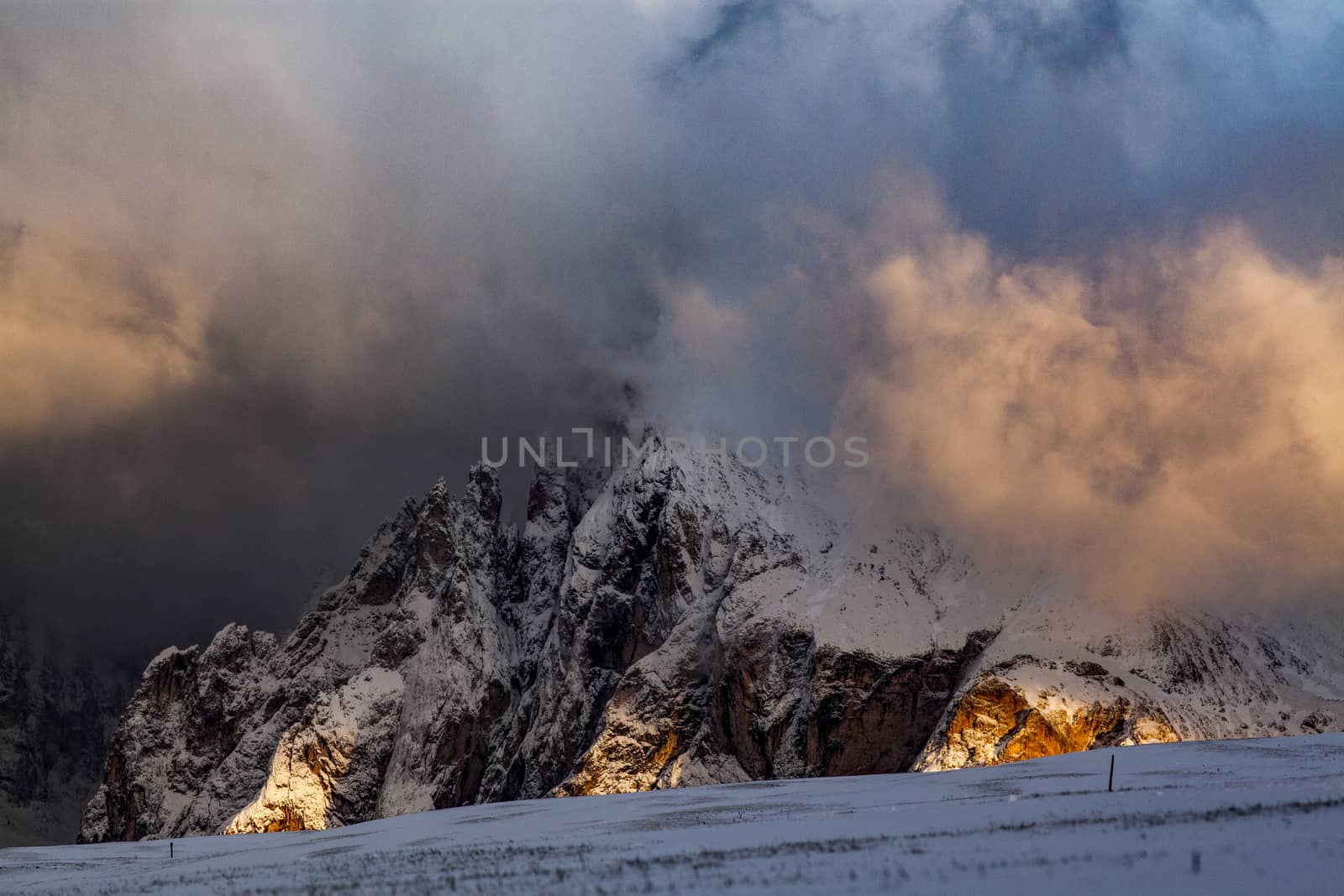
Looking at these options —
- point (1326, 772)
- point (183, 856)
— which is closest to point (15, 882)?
point (183, 856)

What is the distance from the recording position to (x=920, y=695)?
189875mm

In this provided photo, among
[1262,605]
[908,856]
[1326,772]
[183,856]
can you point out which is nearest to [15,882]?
[183,856]

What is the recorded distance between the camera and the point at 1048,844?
3784cm

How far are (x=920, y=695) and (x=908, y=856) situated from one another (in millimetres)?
156311

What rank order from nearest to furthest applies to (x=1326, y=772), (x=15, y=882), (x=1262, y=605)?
(x=1326, y=772) → (x=15, y=882) → (x=1262, y=605)

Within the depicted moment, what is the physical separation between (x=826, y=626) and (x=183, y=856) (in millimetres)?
137882

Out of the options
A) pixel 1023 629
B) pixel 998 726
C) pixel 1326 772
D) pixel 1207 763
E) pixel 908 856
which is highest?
pixel 1023 629

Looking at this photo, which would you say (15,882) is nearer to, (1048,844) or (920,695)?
(1048,844)

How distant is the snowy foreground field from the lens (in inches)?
1324

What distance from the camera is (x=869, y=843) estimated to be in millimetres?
42656

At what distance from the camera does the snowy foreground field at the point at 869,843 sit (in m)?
33.6

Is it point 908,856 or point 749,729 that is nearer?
point 908,856

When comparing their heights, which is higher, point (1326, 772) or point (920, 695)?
point (920, 695)

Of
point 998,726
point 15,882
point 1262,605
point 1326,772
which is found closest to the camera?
point 1326,772
